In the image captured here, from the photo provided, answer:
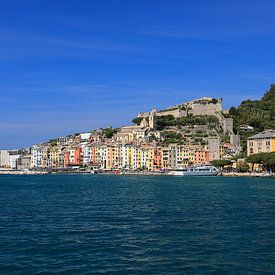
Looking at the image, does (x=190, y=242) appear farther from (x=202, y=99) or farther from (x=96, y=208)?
(x=202, y=99)

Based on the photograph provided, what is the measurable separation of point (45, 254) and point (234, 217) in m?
10.1

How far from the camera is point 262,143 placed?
269ft

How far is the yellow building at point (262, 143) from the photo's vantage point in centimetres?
8019

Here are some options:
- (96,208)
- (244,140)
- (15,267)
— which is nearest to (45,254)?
(15,267)

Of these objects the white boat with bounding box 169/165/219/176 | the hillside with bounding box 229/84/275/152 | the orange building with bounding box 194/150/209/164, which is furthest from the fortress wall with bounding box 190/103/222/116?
the white boat with bounding box 169/165/219/176

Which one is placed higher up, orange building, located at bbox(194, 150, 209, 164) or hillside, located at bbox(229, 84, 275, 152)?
hillside, located at bbox(229, 84, 275, 152)

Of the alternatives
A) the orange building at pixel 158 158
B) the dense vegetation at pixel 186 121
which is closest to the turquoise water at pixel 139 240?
the orange building at pixel 158 158

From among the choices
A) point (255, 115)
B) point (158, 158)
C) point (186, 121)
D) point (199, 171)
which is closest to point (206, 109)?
point (186, 121)

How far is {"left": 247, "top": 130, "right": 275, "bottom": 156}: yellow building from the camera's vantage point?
263 ft

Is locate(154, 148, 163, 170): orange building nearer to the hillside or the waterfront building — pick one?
the hillside

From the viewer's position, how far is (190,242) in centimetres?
1619

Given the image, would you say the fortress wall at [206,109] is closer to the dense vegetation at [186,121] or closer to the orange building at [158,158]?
the dense vegetation at [186,121]

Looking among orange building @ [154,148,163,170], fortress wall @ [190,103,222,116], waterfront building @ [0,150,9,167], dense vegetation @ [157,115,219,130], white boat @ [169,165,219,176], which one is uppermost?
fortress wall @ [190,103,222,116]

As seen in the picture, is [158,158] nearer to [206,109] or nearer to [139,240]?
[206,109]
